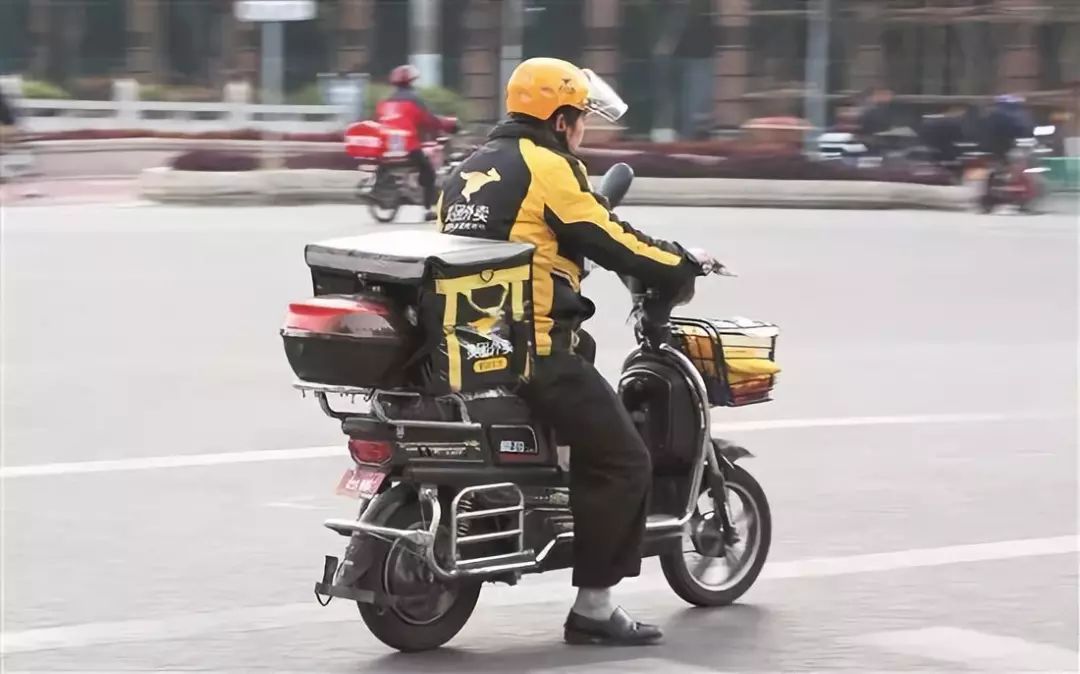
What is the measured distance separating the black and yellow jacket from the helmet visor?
0.59ft

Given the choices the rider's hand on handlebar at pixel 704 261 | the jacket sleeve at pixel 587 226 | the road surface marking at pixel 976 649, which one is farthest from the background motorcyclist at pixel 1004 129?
the jacket sleeve at pixel 587 226

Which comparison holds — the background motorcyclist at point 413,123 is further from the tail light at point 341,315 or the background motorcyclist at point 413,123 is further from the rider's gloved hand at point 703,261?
the tail light at point 341,315

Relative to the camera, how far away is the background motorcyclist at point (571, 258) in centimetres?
562

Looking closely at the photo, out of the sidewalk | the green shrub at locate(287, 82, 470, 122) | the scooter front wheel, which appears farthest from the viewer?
the green shrub at locate(287, 82, 470, 122)

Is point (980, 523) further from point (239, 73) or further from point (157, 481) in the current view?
point (239, 73)

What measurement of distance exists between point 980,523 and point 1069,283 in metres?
10.3

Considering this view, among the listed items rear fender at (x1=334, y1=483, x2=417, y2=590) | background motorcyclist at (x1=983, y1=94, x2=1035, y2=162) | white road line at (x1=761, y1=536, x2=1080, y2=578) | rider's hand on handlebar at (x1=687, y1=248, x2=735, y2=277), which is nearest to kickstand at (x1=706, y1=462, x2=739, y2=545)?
white road line at (x1=761, y1=536, x2=1080, y2=578)

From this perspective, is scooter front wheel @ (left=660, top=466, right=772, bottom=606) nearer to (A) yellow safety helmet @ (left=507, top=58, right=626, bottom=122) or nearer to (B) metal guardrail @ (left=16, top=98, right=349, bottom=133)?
(A) yellow safety helmet @ (left=507, top=58, right=626, bottom=122)

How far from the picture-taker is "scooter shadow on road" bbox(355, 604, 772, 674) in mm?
5695

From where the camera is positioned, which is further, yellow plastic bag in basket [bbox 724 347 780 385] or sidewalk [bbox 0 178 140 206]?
sidewalk [bbox 0 178 140 206]

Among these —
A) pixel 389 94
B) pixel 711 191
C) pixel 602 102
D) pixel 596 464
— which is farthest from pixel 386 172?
pixel 596 464

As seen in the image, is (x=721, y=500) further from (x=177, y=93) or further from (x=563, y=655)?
(x=177, y=93)

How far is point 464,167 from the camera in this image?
226 inches

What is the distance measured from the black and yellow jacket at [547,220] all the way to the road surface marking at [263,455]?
3640mm
